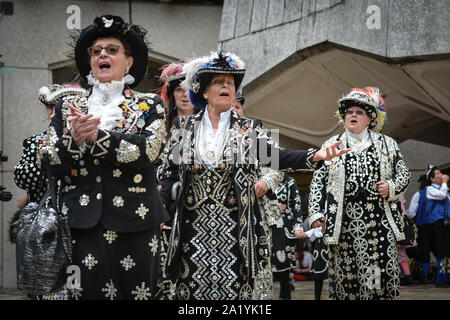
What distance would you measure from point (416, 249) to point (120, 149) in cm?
1085

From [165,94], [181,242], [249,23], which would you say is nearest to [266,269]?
[181,242]

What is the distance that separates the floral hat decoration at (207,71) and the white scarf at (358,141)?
1871 mm

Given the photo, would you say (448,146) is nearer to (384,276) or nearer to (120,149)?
(384,276)

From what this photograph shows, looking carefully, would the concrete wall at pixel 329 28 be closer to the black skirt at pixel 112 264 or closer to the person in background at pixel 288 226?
the person in background at pixel 288 226

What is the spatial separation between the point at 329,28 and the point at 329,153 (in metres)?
7.00

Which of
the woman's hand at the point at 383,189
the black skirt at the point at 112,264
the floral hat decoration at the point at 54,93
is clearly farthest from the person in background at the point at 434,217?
the black skirt at the point at 112,264

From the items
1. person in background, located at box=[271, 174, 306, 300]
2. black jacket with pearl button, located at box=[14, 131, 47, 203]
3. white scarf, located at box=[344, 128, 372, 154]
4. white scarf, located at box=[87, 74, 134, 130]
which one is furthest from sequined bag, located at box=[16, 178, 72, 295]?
person in background, located at box=[271, 174, 306, 300]

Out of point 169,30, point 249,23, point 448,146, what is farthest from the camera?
point 448,146

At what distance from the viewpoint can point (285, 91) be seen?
13.5m

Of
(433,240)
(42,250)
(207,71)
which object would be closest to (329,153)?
(207,71)

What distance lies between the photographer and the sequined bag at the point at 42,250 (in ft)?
13.3

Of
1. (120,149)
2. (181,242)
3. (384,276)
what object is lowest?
(384,276)

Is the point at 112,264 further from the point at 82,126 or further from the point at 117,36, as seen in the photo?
the point at 117,36
